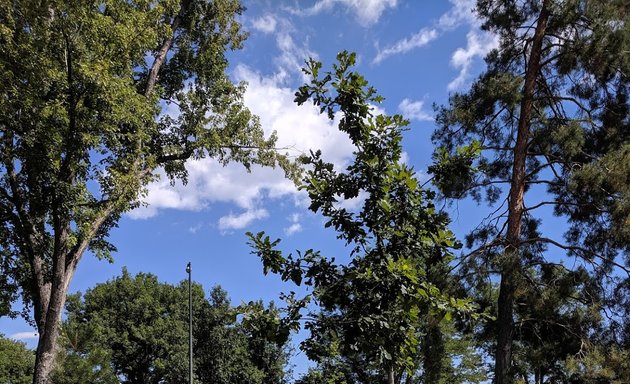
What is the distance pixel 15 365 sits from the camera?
1436 inches

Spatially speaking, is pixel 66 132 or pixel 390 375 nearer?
pixel 390 375

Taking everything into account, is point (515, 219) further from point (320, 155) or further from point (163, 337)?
point (163, 337)

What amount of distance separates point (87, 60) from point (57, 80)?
610 millimetres

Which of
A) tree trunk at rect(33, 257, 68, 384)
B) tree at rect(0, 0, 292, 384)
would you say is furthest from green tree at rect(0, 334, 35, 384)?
tree trunk at rect(33, 257, 68, 384)

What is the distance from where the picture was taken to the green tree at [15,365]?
35250 mm

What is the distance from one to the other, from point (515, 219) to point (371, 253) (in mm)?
8571

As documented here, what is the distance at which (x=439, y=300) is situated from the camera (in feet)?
13.0

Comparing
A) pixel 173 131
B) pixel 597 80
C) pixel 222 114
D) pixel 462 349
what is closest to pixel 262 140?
pixel 222 114

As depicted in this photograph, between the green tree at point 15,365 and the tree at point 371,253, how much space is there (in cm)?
3814

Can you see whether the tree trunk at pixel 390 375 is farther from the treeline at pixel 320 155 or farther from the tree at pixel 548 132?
the tree at pixel 548 132

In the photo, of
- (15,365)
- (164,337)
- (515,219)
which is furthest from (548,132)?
(15,365)

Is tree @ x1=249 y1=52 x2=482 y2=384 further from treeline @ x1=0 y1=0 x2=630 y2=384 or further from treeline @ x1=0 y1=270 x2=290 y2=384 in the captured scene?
treeline @ x1=0 y1=270 x2=290 y2=384

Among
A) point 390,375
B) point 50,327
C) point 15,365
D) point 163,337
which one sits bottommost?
point 390,375

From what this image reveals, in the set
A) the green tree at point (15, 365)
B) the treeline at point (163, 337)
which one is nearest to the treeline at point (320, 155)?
the treeline at point (163, 337)
